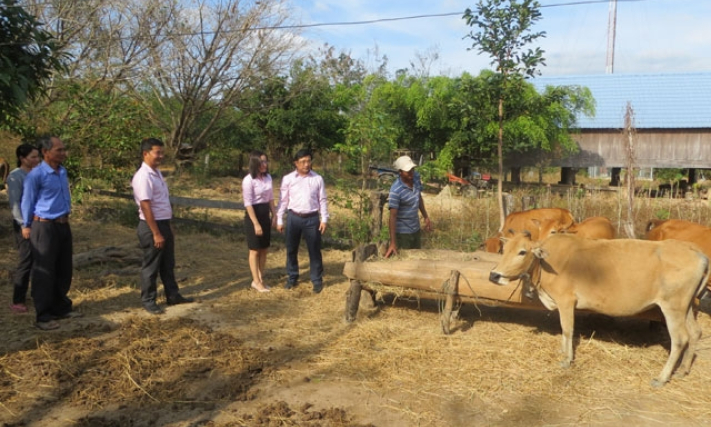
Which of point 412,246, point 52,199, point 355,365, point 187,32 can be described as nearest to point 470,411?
point 355,365

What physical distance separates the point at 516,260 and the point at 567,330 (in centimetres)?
72

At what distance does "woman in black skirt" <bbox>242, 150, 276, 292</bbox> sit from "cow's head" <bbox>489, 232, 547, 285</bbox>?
9.74 feet

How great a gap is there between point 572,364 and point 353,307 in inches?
81.9

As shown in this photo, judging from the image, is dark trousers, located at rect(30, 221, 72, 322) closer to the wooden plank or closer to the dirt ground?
the dirt ground

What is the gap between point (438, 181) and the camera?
2239cm

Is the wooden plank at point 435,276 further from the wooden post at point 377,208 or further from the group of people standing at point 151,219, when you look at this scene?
the wooden post at point 377,208

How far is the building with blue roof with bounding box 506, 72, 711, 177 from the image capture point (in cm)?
1984

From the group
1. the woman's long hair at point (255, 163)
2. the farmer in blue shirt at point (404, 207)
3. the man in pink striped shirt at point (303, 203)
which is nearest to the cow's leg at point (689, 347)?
the farmer in blue shirt at point (404, 207)

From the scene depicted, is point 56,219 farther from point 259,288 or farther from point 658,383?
point 658,383

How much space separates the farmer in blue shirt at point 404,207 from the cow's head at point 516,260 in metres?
1.49

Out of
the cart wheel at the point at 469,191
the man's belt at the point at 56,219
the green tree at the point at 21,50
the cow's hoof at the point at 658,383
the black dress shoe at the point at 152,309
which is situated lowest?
the cow's hoof at the point at 658,383

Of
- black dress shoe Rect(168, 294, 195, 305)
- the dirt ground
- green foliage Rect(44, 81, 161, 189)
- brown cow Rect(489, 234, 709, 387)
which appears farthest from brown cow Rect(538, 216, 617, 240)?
green foliage Rect(44, 81, 161, 189)

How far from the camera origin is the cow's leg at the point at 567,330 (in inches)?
177

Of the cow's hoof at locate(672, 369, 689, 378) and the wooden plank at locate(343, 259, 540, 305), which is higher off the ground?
the wooden plank at locate(343, 259, 540, 305)
